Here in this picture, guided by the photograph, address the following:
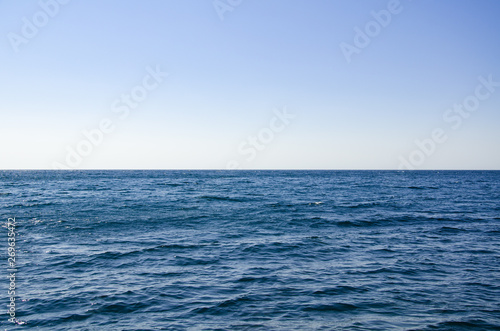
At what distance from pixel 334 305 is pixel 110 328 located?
6.91 meters

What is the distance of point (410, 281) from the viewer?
12.4 m

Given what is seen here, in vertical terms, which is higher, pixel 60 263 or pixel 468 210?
pixel 468 210

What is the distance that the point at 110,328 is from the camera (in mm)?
8758

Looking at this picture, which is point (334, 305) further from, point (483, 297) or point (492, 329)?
point (483, 297)

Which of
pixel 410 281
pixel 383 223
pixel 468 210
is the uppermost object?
pixel 468 210

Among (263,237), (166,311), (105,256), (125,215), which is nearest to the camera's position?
(166,311)

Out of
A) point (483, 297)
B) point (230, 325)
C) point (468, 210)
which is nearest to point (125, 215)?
point (230, 325)

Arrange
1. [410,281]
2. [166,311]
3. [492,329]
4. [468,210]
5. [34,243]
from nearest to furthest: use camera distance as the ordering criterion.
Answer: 1. [492,329]
2. [166,311]
3. [410,281]
4. [34,243]
5. [468,210]

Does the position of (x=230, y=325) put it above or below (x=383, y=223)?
below

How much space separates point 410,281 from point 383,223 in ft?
44.6

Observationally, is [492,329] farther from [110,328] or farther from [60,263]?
[60,263]

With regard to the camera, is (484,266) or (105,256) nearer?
(484,266)

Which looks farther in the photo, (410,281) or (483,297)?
(410,281)

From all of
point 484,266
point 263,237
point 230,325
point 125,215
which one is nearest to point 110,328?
point 230,325
